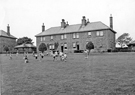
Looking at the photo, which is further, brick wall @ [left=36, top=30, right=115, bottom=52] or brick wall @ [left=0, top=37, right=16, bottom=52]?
brick wall @ [left=0, top=37, right=16, bottom=52]

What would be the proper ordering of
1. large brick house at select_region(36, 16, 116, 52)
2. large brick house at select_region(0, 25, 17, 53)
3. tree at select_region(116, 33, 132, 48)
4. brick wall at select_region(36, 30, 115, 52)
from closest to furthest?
brick wall at select_region(36, 30, 115, 52) → large brick house at select_region(36, 16, 116, 52) → large brick house at select_region(0, 25, 17, 53) → tree at select_region(116, 33, 132, 48)

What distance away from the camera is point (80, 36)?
48156mm

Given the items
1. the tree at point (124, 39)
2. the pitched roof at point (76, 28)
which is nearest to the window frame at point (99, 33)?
the pitched roof at point (76, 28)

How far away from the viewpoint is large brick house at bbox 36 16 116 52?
4450 centimetres

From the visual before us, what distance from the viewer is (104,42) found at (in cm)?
4416

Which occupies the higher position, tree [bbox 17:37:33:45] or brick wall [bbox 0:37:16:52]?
tree [bbox 17:37:33:45]

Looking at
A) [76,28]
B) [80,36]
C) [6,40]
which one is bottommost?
[80,36]

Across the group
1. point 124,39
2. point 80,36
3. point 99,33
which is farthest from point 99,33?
point 124,39

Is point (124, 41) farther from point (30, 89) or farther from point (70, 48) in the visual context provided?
point (30, 89)

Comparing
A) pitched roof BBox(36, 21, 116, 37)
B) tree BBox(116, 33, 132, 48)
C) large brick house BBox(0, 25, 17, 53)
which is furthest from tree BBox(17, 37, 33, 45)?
tree BBox(116, 33, 132, 48)

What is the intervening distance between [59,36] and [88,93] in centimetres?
4616

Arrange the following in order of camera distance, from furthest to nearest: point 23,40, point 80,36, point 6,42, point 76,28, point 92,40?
point 23,40
point 6,42
point 76,28
point 80,36
point 92,40

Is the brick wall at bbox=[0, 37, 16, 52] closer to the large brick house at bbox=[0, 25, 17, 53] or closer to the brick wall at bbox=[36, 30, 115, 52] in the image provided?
the large brick house at bbox=[0, 25, 17, 53]

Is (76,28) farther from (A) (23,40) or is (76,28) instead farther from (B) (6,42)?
(A) (23,40)
